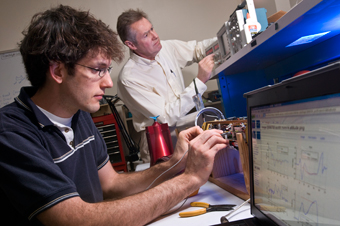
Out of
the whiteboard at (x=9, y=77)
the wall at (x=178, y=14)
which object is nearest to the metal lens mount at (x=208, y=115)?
the wall at (x=178, y=14)

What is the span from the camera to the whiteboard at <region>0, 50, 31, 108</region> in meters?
3.15

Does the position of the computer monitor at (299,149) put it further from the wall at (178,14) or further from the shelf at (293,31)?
the wall at (178,14)

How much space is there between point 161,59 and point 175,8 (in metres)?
1.03

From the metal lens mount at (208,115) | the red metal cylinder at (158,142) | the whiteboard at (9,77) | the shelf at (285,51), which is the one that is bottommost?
the red metal cylinder at (158,142)

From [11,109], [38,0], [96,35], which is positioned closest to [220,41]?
[96,35]

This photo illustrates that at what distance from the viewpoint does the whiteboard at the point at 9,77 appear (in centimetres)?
315

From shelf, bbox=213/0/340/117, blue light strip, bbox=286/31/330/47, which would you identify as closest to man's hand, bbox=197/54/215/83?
shelf, bbox=213/0/340/117

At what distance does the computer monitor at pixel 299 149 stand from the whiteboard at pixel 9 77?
10.9 ft

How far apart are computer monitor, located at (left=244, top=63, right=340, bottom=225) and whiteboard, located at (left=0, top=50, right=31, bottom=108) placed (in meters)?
3.32

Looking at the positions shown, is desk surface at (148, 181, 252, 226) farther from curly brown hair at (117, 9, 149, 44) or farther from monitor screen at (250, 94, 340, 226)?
curly brown hair at (117, 9, 149, 44)

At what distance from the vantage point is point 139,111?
2236 mm

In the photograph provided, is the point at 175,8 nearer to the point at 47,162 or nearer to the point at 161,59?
the point at 161,59

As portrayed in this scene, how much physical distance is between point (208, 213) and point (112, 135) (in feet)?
7.52

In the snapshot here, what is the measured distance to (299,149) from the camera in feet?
1.33
